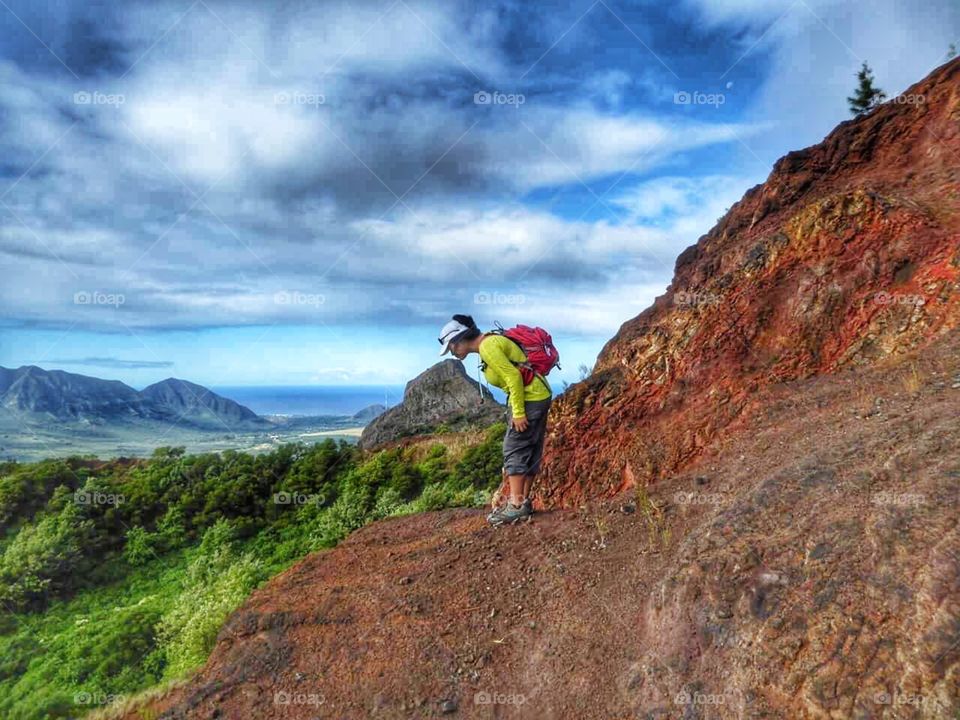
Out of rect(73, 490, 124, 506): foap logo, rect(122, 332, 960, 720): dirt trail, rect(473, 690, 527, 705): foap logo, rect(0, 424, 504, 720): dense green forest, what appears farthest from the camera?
rect(73, 490, 124, 506): foap logo

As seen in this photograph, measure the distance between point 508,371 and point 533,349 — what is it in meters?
0.48

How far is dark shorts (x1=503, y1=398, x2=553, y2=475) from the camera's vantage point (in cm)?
670

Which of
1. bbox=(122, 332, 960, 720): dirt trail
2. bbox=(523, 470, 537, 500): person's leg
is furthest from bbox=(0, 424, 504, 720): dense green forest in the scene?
bbox=(523, 470, 537, 500): person's leg

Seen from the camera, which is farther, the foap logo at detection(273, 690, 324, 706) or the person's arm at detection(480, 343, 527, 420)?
the person's arm at detection(480, 343, 527, 420)

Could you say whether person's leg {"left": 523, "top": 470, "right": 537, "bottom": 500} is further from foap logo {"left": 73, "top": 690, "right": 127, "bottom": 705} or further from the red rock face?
foap logo {"left": 73, "top": 690, "right": 127, "bottom": 705}

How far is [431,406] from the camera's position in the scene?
23.9m

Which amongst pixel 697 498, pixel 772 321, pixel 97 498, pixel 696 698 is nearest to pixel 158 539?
pixel 97 498

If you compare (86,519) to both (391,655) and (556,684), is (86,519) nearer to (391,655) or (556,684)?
(391,655)

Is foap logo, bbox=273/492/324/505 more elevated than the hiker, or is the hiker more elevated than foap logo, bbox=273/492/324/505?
the hiker

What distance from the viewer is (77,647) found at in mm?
10023

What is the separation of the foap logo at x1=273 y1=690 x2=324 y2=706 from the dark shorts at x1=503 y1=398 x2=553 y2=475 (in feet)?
9.02

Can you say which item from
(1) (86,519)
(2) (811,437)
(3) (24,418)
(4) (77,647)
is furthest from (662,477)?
(3) (24,418)

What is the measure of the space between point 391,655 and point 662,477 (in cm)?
326

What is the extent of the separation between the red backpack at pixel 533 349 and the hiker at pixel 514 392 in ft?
0.09
